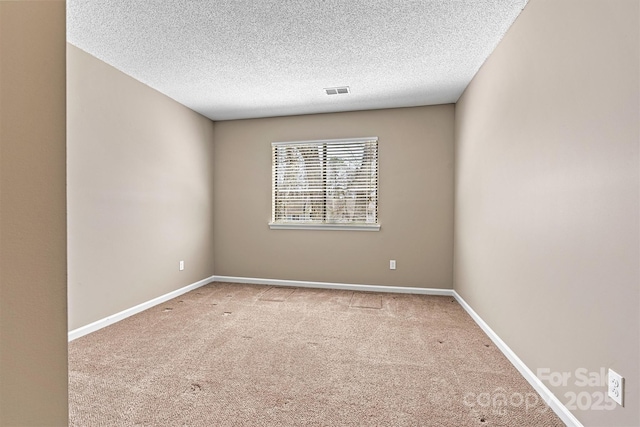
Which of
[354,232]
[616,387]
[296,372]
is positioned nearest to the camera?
[616,387]

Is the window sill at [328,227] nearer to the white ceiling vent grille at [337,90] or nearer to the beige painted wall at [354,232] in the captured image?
the beige painted wall at [354,232]

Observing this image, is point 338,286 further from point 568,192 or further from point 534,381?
point 568,192

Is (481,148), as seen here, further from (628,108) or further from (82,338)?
(82,338)

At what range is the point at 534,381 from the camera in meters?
1.95

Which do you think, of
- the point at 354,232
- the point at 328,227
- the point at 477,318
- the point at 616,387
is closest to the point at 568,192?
the point at 616,387

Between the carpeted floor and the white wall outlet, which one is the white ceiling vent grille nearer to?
the carpeted floor

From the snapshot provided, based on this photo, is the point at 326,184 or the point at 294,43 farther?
the point at 326,184

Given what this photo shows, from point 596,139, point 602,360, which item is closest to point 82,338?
point 602,360

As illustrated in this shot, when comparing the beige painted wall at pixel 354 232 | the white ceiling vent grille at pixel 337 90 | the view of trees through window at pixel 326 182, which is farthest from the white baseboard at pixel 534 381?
the white ceiling vent grille at pixel 337 90

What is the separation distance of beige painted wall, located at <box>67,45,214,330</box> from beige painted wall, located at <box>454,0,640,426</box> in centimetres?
344

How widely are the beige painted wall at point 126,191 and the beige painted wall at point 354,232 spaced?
47cm

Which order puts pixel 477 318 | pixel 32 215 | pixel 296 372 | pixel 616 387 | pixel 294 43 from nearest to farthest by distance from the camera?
pixel 32 215
pixel 616 387
pixel 296 372
pixel 294 43
pixel 477 318

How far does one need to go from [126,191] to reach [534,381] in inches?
147

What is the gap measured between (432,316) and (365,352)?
1157mm
